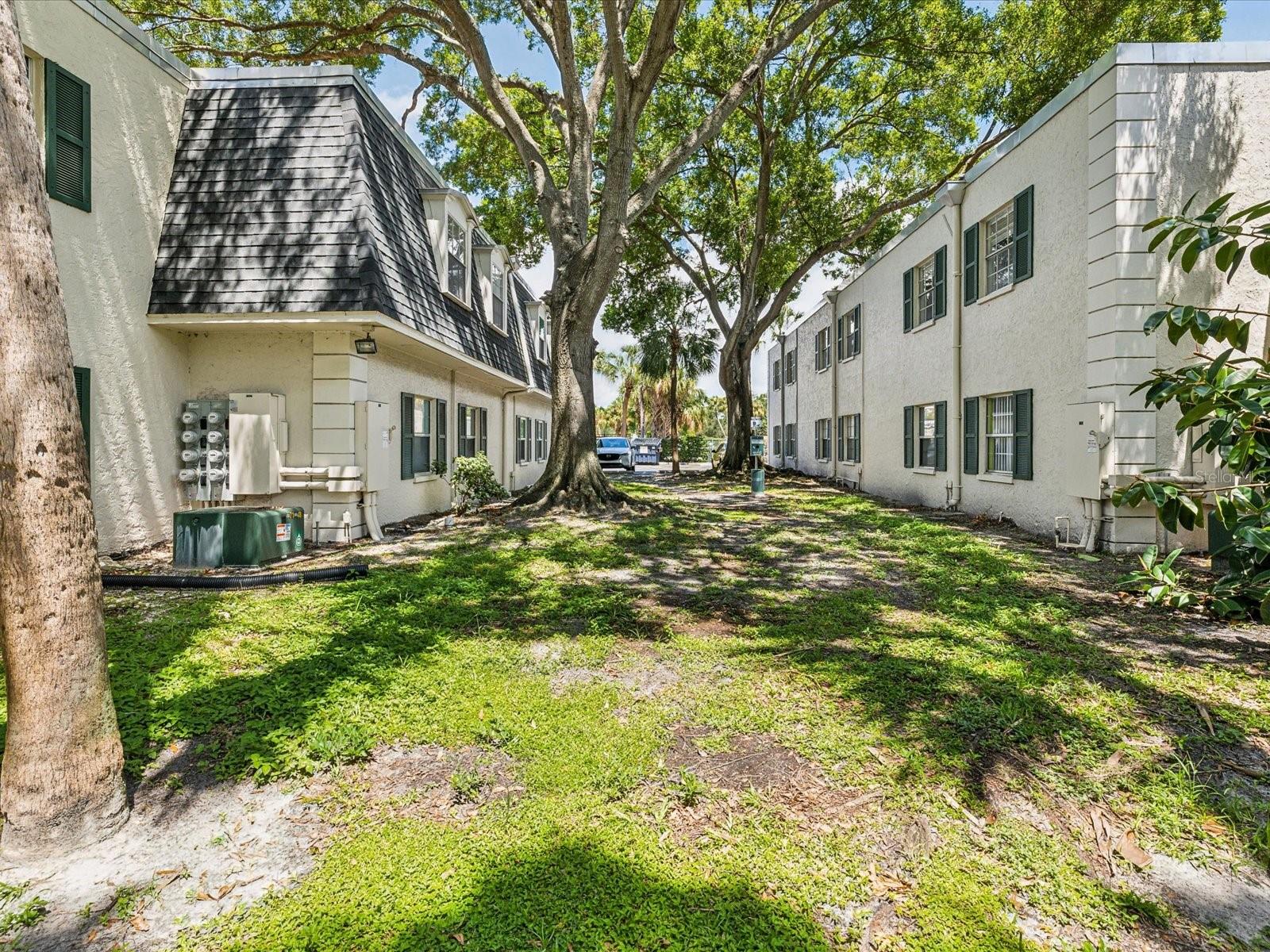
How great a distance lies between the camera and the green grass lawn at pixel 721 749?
2.32 m

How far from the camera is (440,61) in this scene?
47.9 feet

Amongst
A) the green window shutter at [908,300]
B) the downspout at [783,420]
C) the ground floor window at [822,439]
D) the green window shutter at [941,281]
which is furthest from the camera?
the downspout at [783,420]

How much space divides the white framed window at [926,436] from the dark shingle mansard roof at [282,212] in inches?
409

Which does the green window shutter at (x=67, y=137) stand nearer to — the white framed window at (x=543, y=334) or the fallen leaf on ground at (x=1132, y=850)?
the fallen leaf on ground at (x=1132, y=850)

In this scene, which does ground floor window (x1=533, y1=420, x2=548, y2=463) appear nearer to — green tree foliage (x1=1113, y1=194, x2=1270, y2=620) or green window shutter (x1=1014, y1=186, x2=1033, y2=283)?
green window shutter (x1=1014, y1=186, x2=1033, y2=283)

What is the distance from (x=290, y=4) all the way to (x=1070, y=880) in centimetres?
1674

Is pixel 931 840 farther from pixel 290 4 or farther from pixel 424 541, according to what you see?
pixel 290 4

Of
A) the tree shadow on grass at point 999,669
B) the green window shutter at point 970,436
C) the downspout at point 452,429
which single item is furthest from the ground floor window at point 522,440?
the tree shadow on grass at point 999,669

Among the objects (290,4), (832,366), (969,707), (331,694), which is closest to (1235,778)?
(969,707)

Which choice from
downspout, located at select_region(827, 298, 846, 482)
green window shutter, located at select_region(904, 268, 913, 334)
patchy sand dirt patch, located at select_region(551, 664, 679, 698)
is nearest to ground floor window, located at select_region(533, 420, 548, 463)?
downspout, located at select_region(827, 298, 846, 482)

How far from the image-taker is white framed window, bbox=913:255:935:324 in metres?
13.8

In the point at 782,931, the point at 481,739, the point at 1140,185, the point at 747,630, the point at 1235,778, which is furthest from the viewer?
the point at 1140,185

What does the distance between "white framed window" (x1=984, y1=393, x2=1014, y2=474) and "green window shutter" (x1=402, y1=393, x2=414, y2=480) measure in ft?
32.3

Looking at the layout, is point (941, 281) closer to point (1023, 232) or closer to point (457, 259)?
point (1023, 232)
